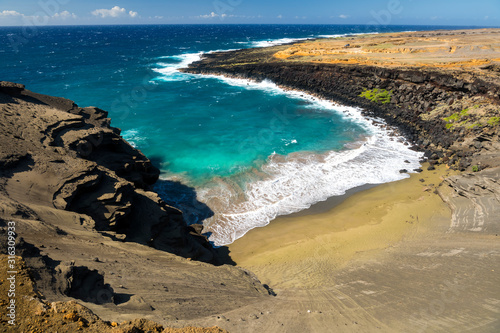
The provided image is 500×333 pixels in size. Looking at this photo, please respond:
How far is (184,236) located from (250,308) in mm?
6005

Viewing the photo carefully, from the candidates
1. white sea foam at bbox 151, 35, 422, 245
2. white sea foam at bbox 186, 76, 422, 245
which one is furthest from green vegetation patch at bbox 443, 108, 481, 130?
white sea foam at bbox 151, 35, 422, 245

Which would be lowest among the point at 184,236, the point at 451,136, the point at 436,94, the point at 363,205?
the point at 363,205

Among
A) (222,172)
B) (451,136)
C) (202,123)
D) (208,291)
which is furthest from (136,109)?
(451,136)

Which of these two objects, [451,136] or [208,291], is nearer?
[208,291]

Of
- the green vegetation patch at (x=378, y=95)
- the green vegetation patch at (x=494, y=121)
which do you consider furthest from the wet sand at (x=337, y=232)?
the green vegetation patch at (x=378, y=95)

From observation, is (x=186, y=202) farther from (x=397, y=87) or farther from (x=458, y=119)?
(x=397, y=87)

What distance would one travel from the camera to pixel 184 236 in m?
13.8

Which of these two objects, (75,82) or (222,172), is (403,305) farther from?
(75,82)

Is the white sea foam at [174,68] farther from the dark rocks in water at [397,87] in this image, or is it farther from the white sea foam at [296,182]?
the white sea foam at [296,182]

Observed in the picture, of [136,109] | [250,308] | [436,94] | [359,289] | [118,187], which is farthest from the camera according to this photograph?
[136,109]

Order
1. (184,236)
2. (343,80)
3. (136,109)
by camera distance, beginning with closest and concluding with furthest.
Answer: (184,236)
(136,109)
(343,80)

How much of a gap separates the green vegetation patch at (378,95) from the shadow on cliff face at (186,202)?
33361 mm

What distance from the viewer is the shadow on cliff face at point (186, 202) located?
19422 millimetres

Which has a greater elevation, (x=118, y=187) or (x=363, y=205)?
(x=118, y=187)
